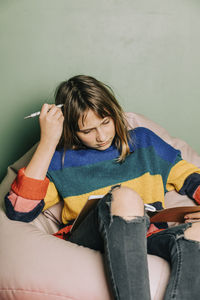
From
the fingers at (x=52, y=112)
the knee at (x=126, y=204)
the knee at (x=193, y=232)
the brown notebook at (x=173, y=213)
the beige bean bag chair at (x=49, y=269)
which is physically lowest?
the beige bean bag chair at (x=49, y=269)

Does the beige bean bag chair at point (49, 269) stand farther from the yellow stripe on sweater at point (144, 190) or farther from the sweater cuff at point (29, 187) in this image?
the yellow stripe on sweater at point (144, 190)

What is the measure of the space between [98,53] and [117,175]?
717mm

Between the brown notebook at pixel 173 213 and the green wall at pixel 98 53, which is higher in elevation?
the green wall at pixel 98 53

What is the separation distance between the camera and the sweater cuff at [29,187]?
1.17 meters

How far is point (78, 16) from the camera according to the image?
5.50ft

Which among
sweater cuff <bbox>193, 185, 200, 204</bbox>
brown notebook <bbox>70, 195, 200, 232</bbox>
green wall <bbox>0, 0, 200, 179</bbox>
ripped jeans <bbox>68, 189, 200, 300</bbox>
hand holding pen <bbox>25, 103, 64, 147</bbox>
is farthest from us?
green wall <bbox>0, 0, 200, 179</bbox>

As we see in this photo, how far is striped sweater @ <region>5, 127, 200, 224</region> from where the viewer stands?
132 cm

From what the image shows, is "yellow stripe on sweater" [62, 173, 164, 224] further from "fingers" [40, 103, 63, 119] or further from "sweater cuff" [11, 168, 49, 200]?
"fingers" [40, 103, 63, 119]

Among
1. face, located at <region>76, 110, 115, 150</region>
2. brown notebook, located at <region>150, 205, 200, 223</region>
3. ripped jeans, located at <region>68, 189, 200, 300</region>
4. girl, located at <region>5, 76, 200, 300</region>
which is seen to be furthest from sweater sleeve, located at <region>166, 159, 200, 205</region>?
ripped jeans, located at <region>68, 189, 200, 300</region>

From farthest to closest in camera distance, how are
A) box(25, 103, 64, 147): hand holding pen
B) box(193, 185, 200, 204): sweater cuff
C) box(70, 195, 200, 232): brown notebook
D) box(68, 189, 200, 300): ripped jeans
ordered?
box(193, 185, 200, 204): sweater cuff < box(25, 103, 64, 147): hand holding pen < box(70, 195, 200, 232): brown notebook < box(68, 189, 200, 300): ripped jeans

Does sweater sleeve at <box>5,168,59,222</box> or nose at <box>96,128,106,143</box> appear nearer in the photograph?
sweater sleeve at <box>5,168,59,222</box>

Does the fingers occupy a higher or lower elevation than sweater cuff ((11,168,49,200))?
higher

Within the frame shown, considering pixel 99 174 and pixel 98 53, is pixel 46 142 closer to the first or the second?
pixel 99 174

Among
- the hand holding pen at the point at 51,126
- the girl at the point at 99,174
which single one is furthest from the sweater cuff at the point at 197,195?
the hand holding pen at the point at 51,126
